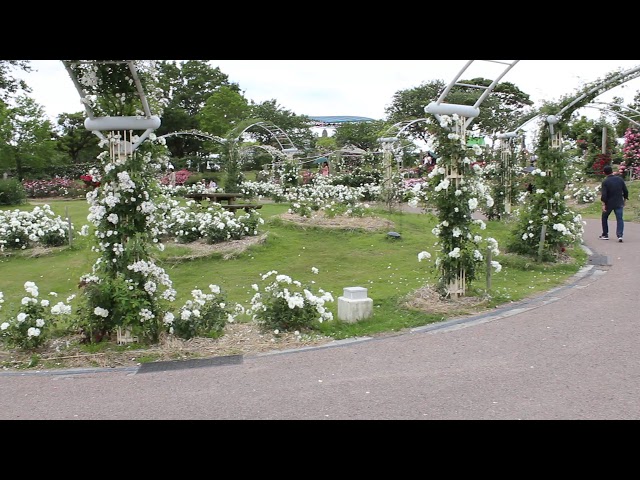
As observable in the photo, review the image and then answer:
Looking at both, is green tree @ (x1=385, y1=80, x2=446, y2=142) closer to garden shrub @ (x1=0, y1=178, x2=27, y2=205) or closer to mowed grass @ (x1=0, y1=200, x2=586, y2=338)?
garden shrub @ (x1=0, y1=178, x2=27, y2=205)

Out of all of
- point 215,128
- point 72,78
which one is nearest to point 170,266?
point 72,78

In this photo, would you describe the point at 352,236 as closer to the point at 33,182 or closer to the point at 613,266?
the point at 613,266

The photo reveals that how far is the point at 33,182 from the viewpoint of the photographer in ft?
100

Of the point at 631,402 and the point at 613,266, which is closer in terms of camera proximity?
the point at 631,402

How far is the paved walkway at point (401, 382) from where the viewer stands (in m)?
4.18

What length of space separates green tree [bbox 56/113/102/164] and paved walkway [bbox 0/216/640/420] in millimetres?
35619

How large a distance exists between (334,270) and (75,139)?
32.9 metres

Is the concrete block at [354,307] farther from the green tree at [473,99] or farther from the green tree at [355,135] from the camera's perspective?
the green tree at [355,135]

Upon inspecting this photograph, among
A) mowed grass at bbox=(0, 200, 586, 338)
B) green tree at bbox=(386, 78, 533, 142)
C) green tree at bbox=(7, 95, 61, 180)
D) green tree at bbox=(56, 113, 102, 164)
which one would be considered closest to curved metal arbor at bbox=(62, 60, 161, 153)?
mowed grass at bbox=(0, 200, 586, 338)

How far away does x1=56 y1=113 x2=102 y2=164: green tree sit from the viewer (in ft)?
124

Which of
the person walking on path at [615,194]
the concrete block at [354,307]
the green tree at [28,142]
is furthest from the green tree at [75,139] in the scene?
the concrete block at [354,307]

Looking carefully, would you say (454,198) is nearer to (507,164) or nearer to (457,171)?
(457,171)

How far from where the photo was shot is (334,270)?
Result: 415 inches
